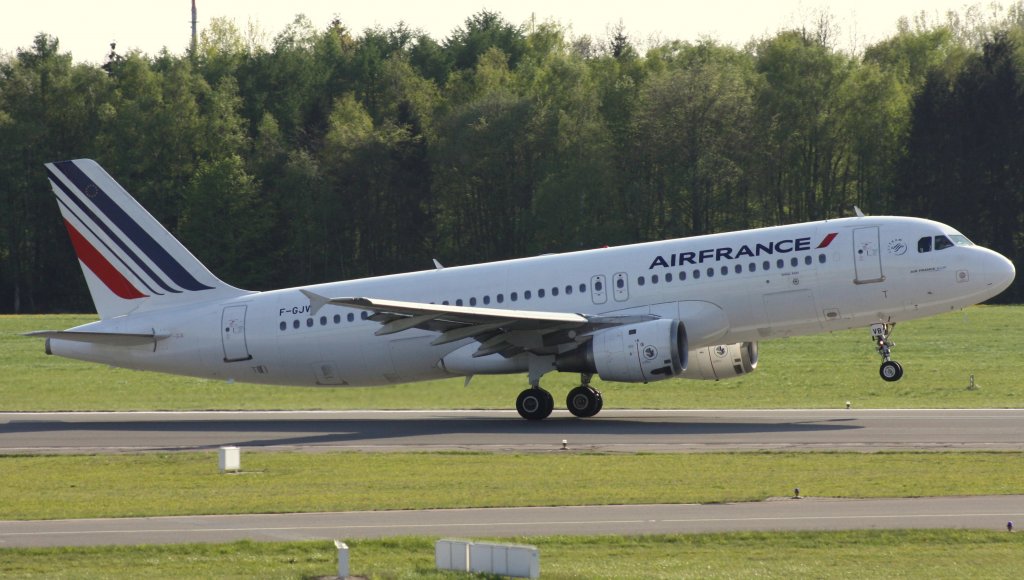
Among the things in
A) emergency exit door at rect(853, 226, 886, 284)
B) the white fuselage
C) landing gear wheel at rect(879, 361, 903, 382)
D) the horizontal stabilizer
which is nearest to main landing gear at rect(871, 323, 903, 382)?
landing gear wheel at rect(879, 361, 903, 382)

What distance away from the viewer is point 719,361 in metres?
38.3

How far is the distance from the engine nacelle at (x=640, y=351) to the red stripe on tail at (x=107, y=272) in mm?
14072

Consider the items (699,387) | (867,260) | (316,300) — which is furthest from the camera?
(699,387)

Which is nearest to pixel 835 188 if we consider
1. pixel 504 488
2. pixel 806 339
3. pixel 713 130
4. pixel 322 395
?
pixel 713 130

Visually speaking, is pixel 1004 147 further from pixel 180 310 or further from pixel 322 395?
pixel 180 310

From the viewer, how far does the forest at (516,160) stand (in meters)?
88.9

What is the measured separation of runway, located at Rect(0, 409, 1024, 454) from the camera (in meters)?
32.0

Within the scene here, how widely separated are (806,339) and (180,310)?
96.7 ft

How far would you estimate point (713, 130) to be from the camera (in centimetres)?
8981

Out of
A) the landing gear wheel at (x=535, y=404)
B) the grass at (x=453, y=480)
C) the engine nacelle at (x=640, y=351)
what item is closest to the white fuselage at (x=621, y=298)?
the landing gear wheel at (x=535, y=404)

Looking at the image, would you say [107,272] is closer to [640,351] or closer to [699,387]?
[640,351]

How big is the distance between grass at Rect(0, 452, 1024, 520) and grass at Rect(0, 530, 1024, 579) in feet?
11.5

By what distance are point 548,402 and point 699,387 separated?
445 inches

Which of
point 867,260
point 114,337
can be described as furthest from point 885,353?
point 114,337
